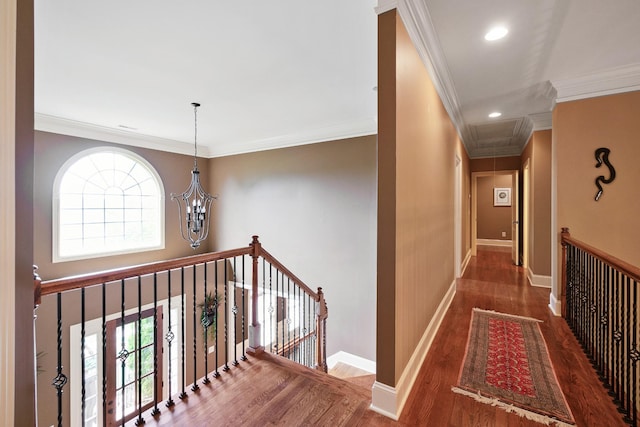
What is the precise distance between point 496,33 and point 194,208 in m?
4.39

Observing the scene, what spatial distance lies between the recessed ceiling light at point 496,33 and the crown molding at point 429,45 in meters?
0.36

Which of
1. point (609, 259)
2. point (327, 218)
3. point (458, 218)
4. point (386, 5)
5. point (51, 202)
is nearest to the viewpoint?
point (386, 5)

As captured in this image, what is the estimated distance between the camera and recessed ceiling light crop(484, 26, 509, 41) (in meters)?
2.18

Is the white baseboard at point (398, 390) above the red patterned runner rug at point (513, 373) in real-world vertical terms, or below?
above

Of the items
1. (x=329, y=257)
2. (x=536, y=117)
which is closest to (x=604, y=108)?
(x=536, y=117)

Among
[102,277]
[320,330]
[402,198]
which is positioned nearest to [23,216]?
[102,277]

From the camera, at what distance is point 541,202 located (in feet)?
14.4

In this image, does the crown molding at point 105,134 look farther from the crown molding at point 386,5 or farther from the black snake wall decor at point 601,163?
the black snake wall decor at point 601,163

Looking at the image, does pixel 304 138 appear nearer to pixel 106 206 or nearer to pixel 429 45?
pixel 429 45

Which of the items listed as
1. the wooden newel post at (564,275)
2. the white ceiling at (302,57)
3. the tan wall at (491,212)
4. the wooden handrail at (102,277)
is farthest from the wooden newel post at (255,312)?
the tan wall at (491,212)

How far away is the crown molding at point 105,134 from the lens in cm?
441

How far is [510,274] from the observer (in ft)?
16.7

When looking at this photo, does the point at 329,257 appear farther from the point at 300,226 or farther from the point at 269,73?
the point at 269,73
